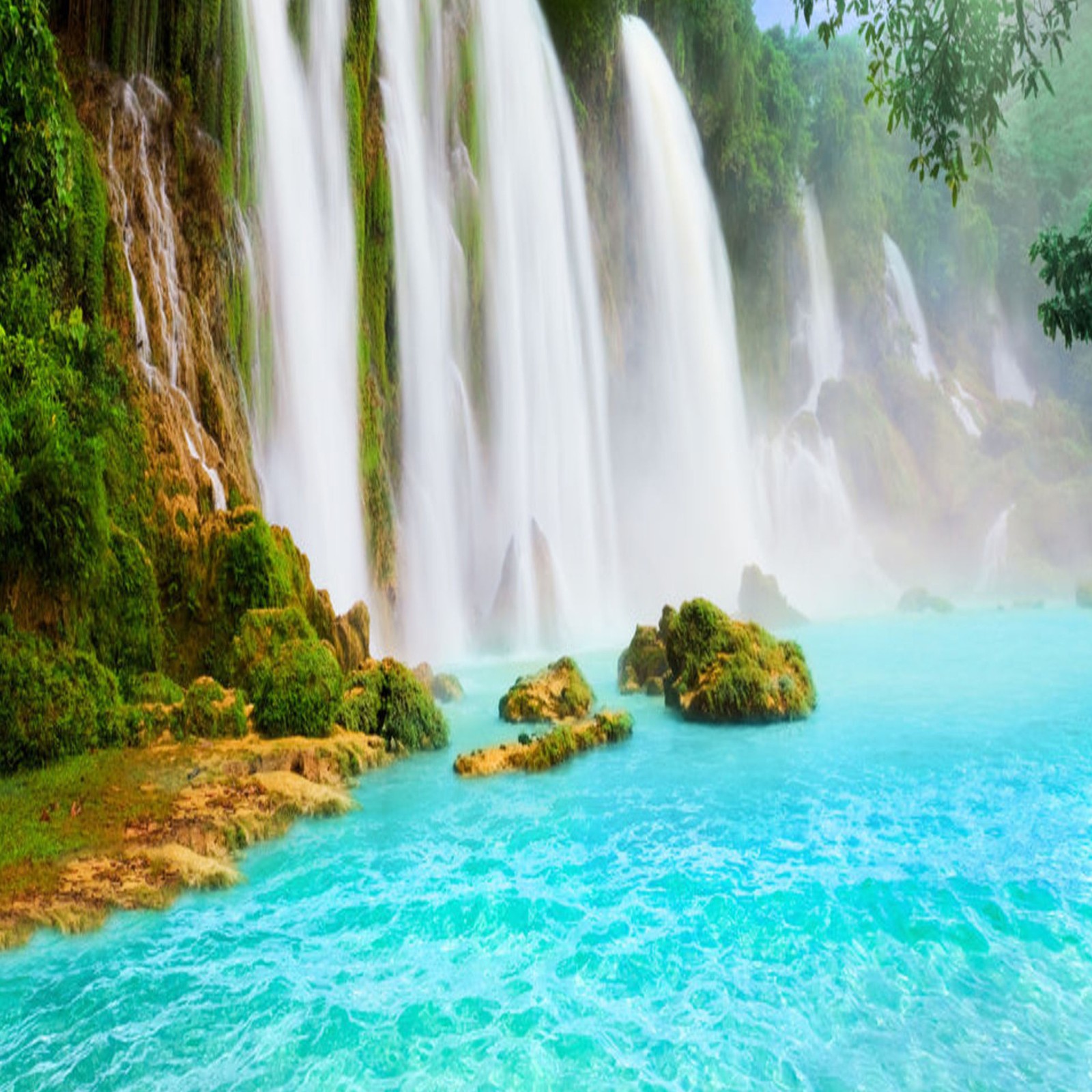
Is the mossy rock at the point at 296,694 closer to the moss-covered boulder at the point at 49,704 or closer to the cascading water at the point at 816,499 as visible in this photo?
the moss-covered boulder at the point at 49,704

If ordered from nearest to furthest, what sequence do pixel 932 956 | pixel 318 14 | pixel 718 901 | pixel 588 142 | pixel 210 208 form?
pixel 932 956 → pixel 718 901 → pixel 210 208 → pixel 318 14 → pixel 588 142

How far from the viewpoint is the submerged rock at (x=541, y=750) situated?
10.2 m

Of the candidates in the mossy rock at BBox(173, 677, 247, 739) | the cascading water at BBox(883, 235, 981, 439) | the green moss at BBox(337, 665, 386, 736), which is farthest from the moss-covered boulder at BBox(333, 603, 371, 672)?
the cascading water at BBox(883, 235, 981, 439)

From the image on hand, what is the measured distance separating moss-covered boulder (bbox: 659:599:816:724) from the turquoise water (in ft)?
7.55

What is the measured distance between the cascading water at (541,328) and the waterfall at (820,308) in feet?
57.3

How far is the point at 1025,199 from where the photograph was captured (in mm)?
50812

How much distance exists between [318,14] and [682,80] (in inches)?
729

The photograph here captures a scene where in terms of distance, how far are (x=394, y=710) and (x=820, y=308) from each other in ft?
123

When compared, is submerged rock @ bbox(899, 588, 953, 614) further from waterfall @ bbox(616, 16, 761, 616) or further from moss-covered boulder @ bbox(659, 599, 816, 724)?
moss-covered boulder @ bbox(659, 599, 816, 724)

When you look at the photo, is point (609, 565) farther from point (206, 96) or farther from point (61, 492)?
point (61, 492)

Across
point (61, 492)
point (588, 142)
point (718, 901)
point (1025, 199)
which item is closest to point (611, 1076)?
point (718, 901)

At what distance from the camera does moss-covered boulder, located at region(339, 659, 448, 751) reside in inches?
440

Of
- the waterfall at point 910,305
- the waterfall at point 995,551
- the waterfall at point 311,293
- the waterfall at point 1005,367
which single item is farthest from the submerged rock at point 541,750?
the waterfall at point 1005,367

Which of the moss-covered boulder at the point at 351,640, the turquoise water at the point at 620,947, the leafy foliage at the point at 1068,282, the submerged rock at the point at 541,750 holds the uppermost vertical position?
the leafy foliage at the point at 1068,282
